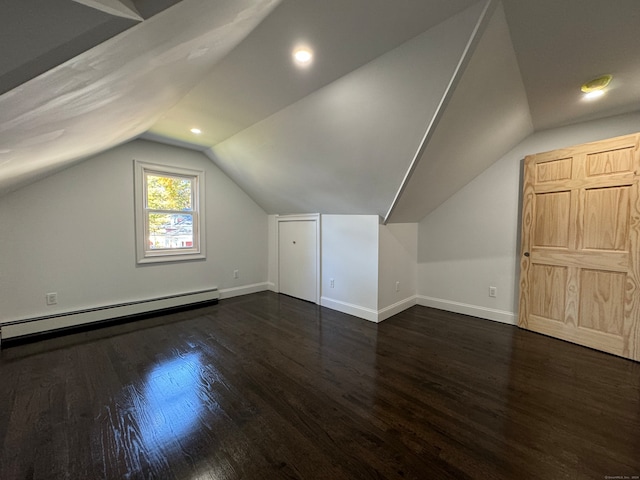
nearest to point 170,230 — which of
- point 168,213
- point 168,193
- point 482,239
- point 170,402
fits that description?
point 168,213

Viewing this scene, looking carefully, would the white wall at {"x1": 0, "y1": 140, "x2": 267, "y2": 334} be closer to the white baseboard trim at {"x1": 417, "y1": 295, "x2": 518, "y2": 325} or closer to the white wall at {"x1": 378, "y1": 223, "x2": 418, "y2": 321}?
the white wall at {"x1": 378, "y1": 223, "x2": 418, "y2": 321}

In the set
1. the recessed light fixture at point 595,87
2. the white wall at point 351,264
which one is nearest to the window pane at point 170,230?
the white wall at point 351,264

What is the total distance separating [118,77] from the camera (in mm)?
1082

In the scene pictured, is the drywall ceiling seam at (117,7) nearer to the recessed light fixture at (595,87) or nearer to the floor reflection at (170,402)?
the floor reflection at (170,402)

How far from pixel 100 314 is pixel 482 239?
16.3 feet

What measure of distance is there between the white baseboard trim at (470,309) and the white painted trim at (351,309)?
3.74ft

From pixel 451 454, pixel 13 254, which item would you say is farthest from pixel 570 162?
pixel 13 254

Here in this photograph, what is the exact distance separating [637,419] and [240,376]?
2.73 metres

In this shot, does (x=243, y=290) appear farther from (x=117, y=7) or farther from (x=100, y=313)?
(x=117, y=7)

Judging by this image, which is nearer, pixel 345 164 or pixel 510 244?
pixel 345 164

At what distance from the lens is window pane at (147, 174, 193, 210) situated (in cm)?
372

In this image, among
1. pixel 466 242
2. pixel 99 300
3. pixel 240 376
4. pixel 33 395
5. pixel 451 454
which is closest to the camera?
pixel 451 454

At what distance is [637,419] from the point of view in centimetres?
169

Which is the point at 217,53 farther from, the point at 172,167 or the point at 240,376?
the point at 172,167
